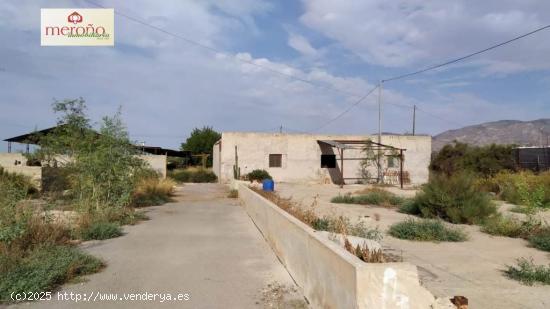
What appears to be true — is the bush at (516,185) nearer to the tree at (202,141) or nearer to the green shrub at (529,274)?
the green shrub at (529,274)

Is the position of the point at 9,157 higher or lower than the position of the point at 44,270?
higher

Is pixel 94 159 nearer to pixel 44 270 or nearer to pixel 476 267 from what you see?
pixel 44 270

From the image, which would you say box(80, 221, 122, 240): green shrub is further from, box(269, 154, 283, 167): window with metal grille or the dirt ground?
box(269, 154, 283, 167): window with metal grille

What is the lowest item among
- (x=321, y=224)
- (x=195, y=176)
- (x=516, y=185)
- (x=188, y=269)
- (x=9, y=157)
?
(x=188, y=269)

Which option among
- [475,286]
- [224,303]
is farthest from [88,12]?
[475,286]

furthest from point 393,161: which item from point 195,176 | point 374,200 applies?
point 374,200

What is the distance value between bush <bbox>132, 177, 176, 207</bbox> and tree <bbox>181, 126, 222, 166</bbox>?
1546 inches

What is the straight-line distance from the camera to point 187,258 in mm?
8742

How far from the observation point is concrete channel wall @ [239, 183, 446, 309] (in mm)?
3965

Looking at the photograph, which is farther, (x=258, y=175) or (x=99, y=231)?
(x=258, y=175)

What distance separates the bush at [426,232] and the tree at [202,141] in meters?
54.3

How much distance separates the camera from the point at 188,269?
783 centimetres

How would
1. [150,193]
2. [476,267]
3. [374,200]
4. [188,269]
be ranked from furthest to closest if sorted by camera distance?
[150,193] < [374,200] < [188,269] < [476,267]

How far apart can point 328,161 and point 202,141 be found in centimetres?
3283
